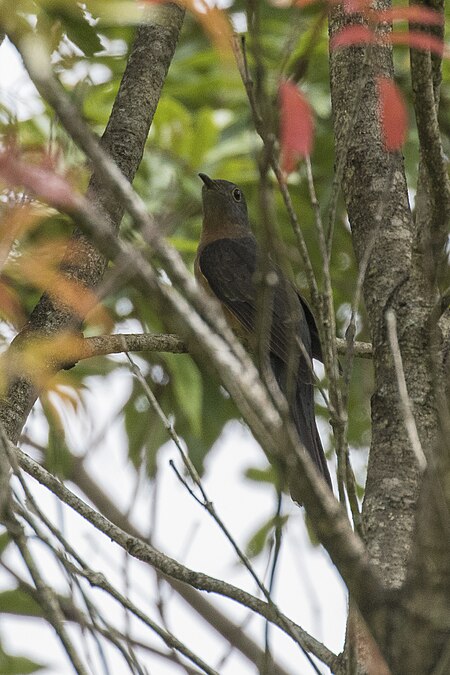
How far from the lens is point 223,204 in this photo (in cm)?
702

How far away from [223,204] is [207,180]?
775 mm

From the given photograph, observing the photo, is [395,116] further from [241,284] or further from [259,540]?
[259,540]

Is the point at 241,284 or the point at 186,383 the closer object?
the point at 186,383

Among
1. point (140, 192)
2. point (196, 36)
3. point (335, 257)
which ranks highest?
point (196, 36)

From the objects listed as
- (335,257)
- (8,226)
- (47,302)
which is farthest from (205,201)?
(8,226)

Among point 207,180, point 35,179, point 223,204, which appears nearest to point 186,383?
point 207,180

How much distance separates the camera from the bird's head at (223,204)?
6645 mm

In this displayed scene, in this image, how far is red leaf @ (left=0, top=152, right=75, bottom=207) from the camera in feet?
6.68

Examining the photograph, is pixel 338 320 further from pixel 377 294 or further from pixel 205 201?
pixel 377 294

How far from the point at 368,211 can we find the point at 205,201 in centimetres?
357

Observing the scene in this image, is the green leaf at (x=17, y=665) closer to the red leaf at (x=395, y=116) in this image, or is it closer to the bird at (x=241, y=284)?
the bird at (x=241, y=284)

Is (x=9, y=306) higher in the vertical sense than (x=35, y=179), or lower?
higher

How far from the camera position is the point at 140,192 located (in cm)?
579

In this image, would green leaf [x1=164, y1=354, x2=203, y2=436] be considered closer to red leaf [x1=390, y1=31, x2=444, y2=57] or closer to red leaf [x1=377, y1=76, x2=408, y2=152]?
red leaf [x1=377, y1=76, x2=408, y2=152]
